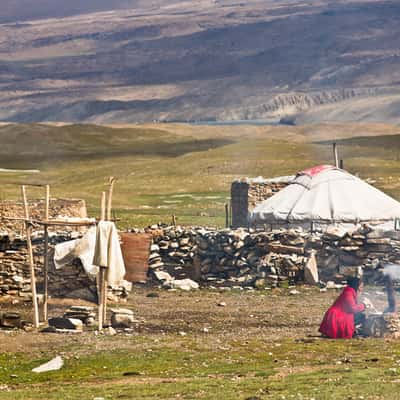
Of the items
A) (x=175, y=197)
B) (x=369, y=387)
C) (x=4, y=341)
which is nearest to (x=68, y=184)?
(x=175, y=197)

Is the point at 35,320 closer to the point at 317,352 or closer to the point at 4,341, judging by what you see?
the point at 4,341

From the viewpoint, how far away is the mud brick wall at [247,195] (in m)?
42.4

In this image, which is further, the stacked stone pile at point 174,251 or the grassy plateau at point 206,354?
the stacked stone pile at point 174,251

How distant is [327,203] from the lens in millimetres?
35781

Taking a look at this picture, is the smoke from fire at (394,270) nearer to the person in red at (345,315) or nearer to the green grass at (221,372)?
the person in red at (345,315)

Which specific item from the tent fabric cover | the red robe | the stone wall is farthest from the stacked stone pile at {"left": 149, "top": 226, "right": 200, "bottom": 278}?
the red robe

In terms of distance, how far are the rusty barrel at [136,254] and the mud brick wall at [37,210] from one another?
20.9ft

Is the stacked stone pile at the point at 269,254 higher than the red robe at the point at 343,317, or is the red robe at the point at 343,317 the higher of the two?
the stacked stone pile at the point at 269,254

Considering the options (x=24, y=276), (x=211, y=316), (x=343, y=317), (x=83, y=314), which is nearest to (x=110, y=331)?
(x=83, y=314)

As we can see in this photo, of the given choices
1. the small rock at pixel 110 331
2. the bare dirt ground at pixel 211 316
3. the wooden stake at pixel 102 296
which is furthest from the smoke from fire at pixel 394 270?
the small rock at pixel 110 331

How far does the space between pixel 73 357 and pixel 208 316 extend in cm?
569

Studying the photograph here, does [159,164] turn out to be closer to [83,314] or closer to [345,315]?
[83,314]

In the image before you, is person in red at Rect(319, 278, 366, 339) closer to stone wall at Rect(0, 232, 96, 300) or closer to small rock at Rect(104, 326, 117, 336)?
small rock at Rect(104, 326, 117, 336)

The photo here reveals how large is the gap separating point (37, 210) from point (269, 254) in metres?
10.1
